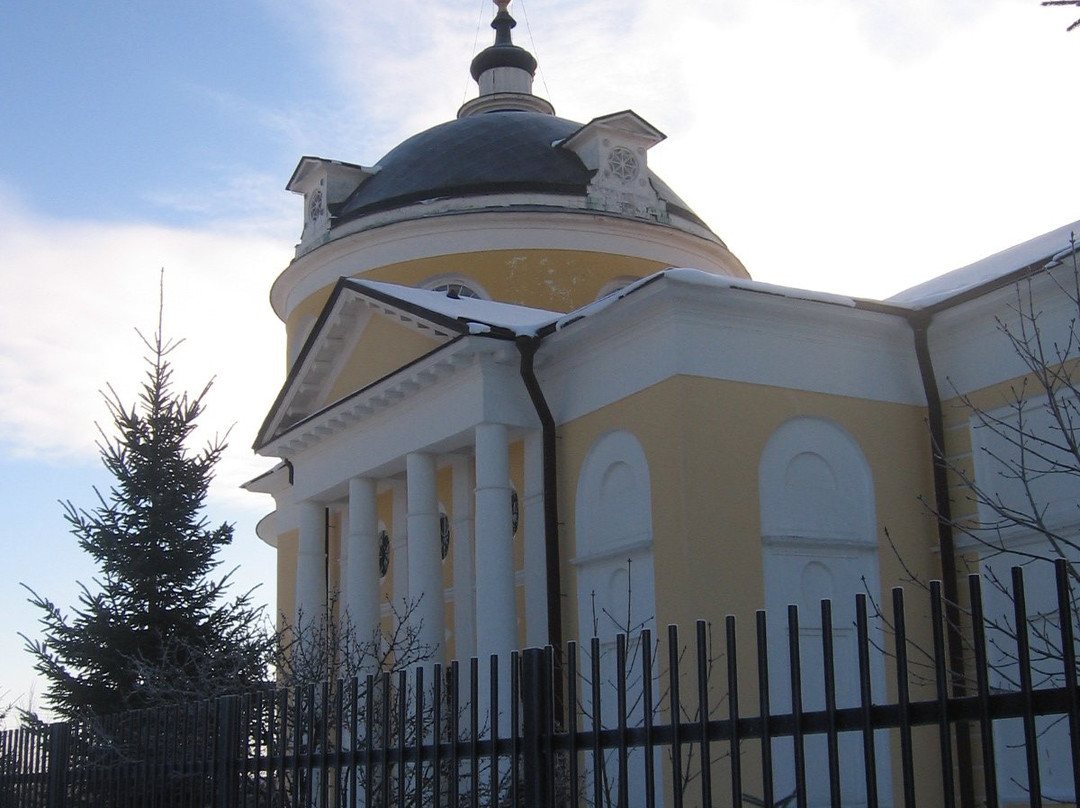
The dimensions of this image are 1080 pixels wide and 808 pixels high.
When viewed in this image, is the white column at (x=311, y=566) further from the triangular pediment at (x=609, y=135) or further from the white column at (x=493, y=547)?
the triangular pediment at (x=609, y=135)

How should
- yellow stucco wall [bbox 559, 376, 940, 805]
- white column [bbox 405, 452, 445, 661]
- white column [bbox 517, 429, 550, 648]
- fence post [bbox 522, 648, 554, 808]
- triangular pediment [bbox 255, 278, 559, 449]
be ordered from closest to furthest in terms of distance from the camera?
fence post [bbox 522, 648, 554, 808], yellow stucco wall [bbox 559, 376, 940, 805], white column [bbox 517, 429, 550, 648], triangular pediment [bbox 255, 278, 559, 449], white column [bbox 405, 452, 445, 661]

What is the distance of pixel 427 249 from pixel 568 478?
6554 millimetres

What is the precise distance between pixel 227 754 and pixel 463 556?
24.8 feet

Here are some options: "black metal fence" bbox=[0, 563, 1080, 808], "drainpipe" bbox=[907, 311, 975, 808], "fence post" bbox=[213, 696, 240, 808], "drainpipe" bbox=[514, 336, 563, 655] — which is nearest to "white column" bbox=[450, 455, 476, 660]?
"drainpipe" bbox=[514, 336, 563, 655]

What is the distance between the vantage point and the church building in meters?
11.5

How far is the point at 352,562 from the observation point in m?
15.0

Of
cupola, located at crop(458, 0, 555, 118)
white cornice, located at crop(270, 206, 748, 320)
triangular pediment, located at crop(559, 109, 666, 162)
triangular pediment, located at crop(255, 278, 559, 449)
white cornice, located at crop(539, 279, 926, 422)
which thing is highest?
cupola, located at crop(458, 0, 555, 118)

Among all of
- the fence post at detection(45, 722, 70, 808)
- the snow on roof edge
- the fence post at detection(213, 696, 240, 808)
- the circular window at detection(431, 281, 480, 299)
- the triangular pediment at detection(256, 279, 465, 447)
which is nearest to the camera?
the fence post at detection(213, 696, 240, 808)

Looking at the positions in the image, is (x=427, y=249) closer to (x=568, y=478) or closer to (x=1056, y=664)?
(x=568, y=478)

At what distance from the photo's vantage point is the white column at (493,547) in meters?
12.6

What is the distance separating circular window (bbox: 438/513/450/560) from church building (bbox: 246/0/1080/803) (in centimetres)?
3

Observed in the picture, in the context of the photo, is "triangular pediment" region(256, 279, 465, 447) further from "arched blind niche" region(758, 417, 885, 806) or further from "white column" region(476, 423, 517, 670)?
"arched blind niche" region(758, 417, 885, 806)

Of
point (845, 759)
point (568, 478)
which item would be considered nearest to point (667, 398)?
point (568, 478)

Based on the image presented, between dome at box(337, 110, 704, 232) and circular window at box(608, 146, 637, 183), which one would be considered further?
circular window at box(608, 146, 637, 183)
